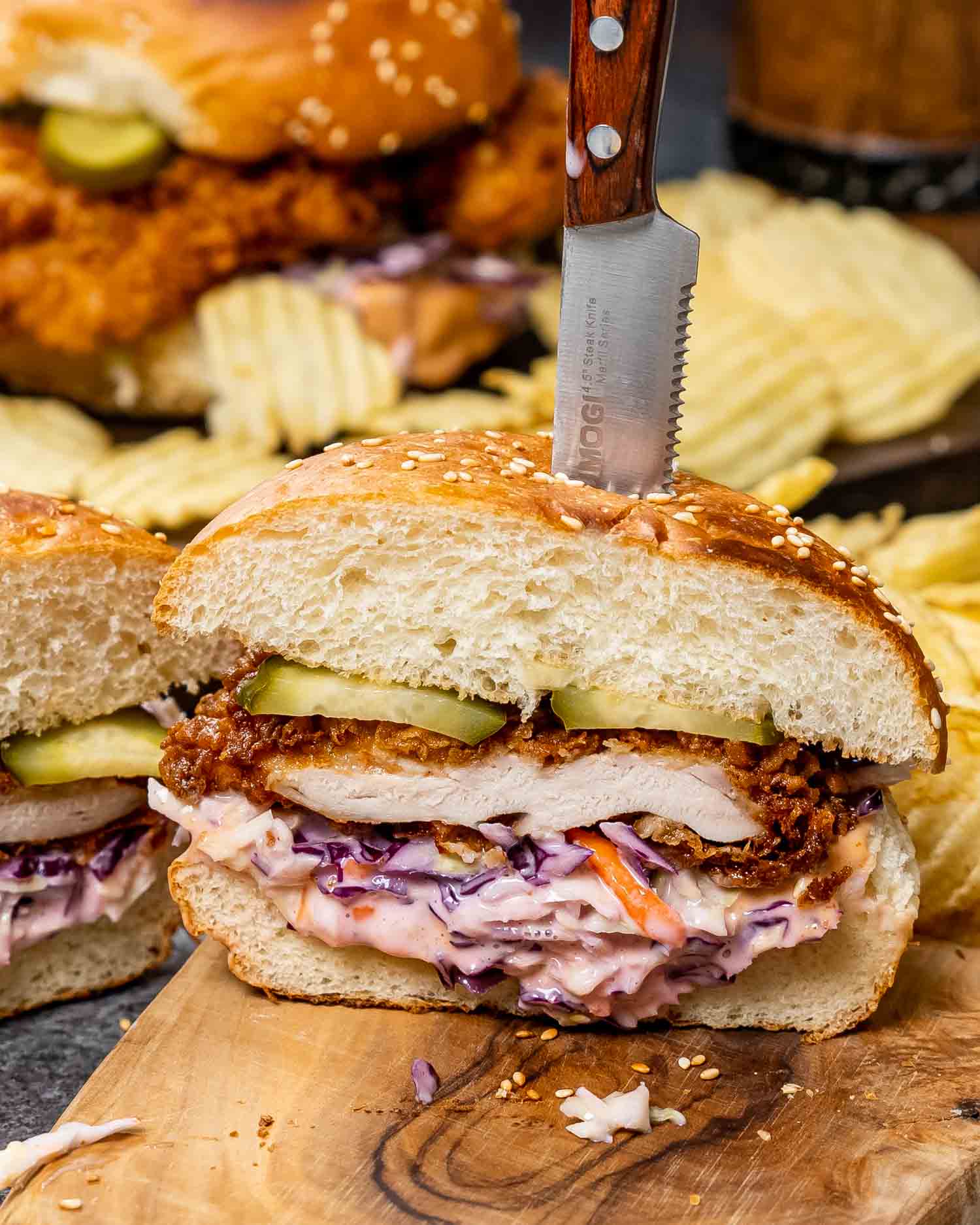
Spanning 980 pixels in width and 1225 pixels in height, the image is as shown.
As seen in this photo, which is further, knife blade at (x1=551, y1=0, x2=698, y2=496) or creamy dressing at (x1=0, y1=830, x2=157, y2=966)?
creamy dressing at (x1=0, y1=830, x2=157, y2=966)

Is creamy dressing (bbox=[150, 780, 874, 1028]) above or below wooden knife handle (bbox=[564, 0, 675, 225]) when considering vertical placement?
below

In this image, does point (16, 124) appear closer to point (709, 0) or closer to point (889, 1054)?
point (889, 1054)

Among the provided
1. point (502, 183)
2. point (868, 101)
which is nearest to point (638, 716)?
point (502, 183)

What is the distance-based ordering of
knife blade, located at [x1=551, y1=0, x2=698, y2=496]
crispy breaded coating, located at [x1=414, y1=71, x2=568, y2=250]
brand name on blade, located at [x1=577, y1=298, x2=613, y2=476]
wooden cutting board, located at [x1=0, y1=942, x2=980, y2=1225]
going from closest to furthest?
1. wooden cutting board, located at [x1=0, y1=942, x2=980, y2=1225]
2. knife blade, located at [x1=551, y1=0, x2=698, y2=496]
3. brand name on blade, located at [x1=577, y1=298, x2=613, y2=476]
4. crispy breaded coating, located at [x1=414, y1=71, x2=568, y2=250]

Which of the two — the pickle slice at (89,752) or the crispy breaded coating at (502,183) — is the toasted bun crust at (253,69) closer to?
the crispy breaded coating at (502,183)

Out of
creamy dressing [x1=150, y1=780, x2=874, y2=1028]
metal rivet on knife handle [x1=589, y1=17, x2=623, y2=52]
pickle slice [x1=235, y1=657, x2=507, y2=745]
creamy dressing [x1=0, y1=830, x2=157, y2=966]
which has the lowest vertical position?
creamy dressing [x1=0, y1=830, x2=157, y2=966]

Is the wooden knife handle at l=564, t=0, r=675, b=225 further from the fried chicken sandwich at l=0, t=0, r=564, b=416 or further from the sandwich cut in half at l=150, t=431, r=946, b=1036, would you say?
the fried chicken sandwich at l=0, t=0, r=564, b=416

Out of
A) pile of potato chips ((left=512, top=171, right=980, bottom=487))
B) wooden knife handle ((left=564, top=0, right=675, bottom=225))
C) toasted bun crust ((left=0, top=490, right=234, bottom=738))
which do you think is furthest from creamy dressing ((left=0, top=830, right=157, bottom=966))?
pile of potato chips ((left=512, top=171, right=980, bottom=487))

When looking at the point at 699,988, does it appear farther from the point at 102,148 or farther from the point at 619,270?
the point at 102,148
